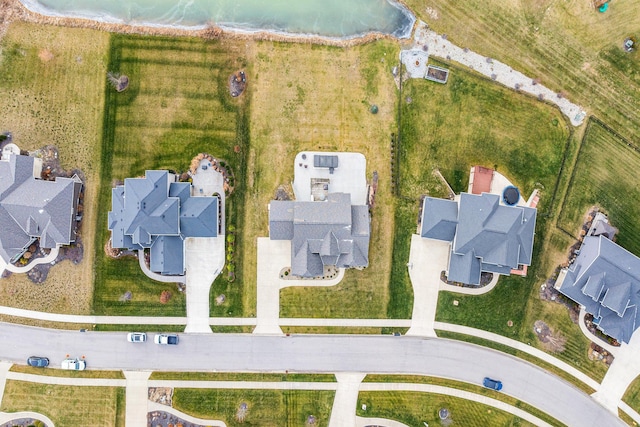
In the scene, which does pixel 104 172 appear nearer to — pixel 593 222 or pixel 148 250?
pixel 148 250

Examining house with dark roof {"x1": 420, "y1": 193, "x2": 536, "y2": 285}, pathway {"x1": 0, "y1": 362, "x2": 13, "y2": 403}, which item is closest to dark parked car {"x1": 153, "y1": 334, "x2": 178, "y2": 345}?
pathway {"x1": 0, "y1": 362, "x2": 13, "y2": 403}

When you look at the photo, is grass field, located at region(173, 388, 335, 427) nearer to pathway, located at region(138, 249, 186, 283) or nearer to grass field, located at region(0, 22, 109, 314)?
pathway, located at region(138, 249, 186, 283)

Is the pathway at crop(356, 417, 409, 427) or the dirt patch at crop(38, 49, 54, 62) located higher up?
the dirt patch at crop(38, 49, 54, 62)

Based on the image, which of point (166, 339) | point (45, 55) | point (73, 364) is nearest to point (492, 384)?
point (166, 339)

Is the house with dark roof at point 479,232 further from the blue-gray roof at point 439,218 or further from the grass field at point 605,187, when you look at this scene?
the grass field at point 605,187

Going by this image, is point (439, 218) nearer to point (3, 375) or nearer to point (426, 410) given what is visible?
point (426, 410)

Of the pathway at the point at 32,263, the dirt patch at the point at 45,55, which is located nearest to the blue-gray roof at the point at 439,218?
the pathway at the point at 32,263

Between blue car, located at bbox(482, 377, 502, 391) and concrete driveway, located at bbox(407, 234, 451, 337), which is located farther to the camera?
concrete driveway, located at bbox(407, 234, 451, 337)
